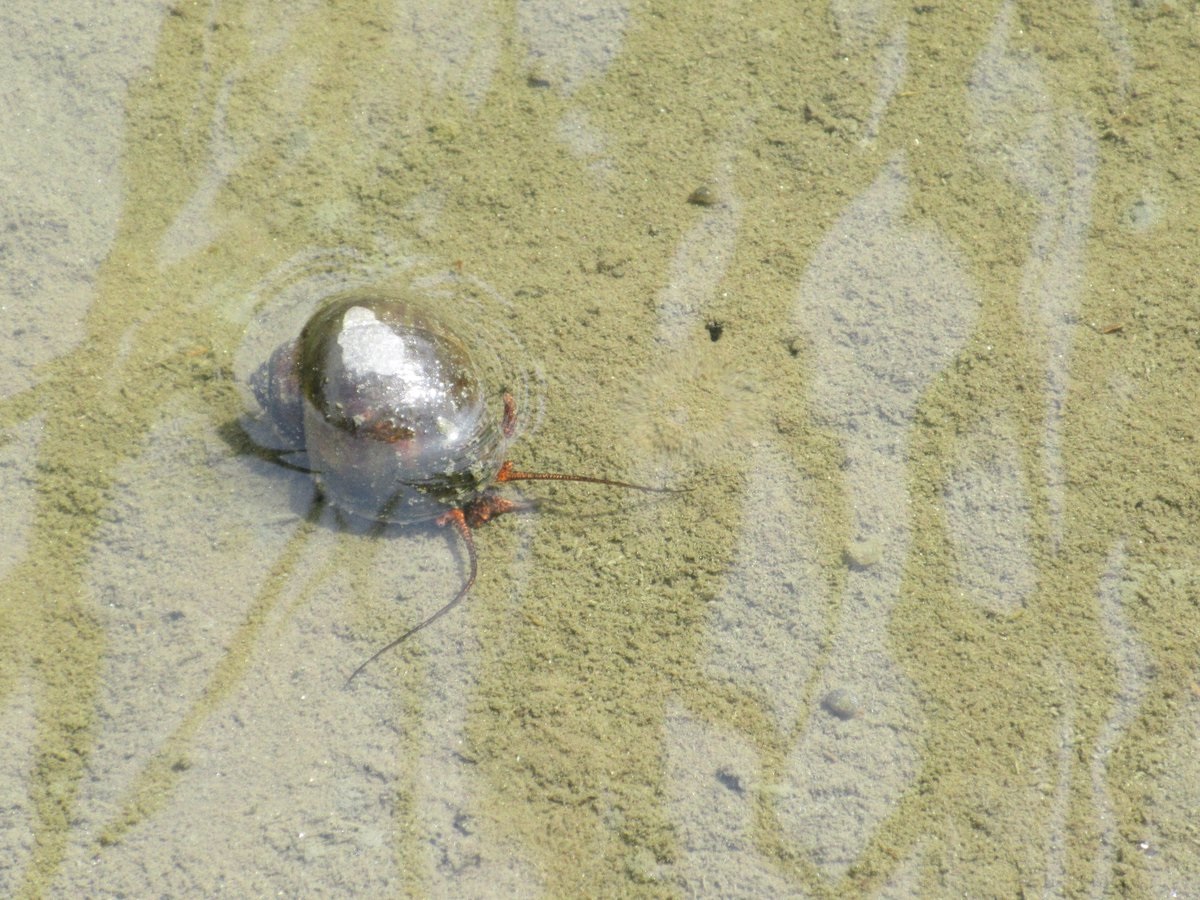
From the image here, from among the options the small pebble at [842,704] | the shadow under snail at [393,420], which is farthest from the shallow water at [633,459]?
the shadow under snail at [393,420]

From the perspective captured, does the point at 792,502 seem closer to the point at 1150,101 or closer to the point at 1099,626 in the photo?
the point at 1099,626

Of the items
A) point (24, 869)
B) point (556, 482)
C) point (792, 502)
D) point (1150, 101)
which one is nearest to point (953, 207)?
point (1150, 101)

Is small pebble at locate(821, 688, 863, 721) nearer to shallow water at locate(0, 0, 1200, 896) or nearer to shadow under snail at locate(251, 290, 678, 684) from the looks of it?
shallow water at locate(0, 0, 1200, 896)

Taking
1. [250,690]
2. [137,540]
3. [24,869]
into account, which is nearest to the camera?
[24,869]

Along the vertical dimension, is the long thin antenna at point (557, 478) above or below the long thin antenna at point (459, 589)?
above

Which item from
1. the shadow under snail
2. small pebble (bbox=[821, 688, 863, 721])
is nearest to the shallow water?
small pebble (bbox=[821, 688, 863, 721])

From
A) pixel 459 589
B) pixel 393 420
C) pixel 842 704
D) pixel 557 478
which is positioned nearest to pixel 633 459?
pixel 557 478

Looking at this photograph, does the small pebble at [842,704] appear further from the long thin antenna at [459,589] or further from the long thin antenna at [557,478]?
the long thin antenna at [459,589]
